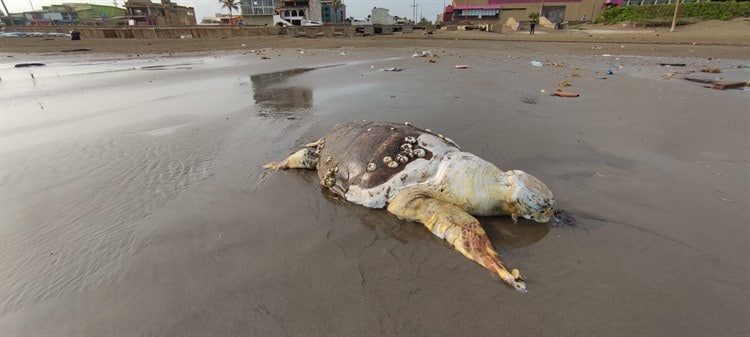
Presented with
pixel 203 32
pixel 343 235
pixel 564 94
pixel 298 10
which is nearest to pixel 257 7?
pixel 298 10

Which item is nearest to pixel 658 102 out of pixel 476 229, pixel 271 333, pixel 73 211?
pixel 476 229

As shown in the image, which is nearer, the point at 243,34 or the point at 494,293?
the point at 494,293

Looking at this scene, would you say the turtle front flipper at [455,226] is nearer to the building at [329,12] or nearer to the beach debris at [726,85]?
the beach debris at [726,85]

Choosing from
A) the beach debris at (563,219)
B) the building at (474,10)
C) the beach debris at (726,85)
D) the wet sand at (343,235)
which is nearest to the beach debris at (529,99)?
the wet sand at (343,235)

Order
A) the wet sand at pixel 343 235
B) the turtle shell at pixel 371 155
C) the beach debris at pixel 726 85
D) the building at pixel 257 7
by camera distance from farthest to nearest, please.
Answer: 1. the building at pixel 257 7
2. the beach debris at pixel 726 85
3. the turtle shell at pixel 371 155
4. the wet sand at pixel 343 235

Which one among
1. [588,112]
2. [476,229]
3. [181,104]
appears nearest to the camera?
[476,229]

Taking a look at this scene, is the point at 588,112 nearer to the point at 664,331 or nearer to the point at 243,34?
the point at 664,331

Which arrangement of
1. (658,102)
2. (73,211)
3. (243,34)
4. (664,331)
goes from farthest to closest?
(243,34) < (658,102) < (73,211) < (664,331)

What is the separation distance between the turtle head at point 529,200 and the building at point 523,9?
60410 millimetres

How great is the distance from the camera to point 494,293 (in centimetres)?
256

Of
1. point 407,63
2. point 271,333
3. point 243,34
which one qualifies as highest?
point 243,34

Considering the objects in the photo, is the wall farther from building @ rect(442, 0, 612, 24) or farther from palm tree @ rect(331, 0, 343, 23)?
palm tree @ rect(331, 0, 343, 23)

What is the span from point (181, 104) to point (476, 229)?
26.8ft

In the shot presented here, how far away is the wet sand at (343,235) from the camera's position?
2.39m
